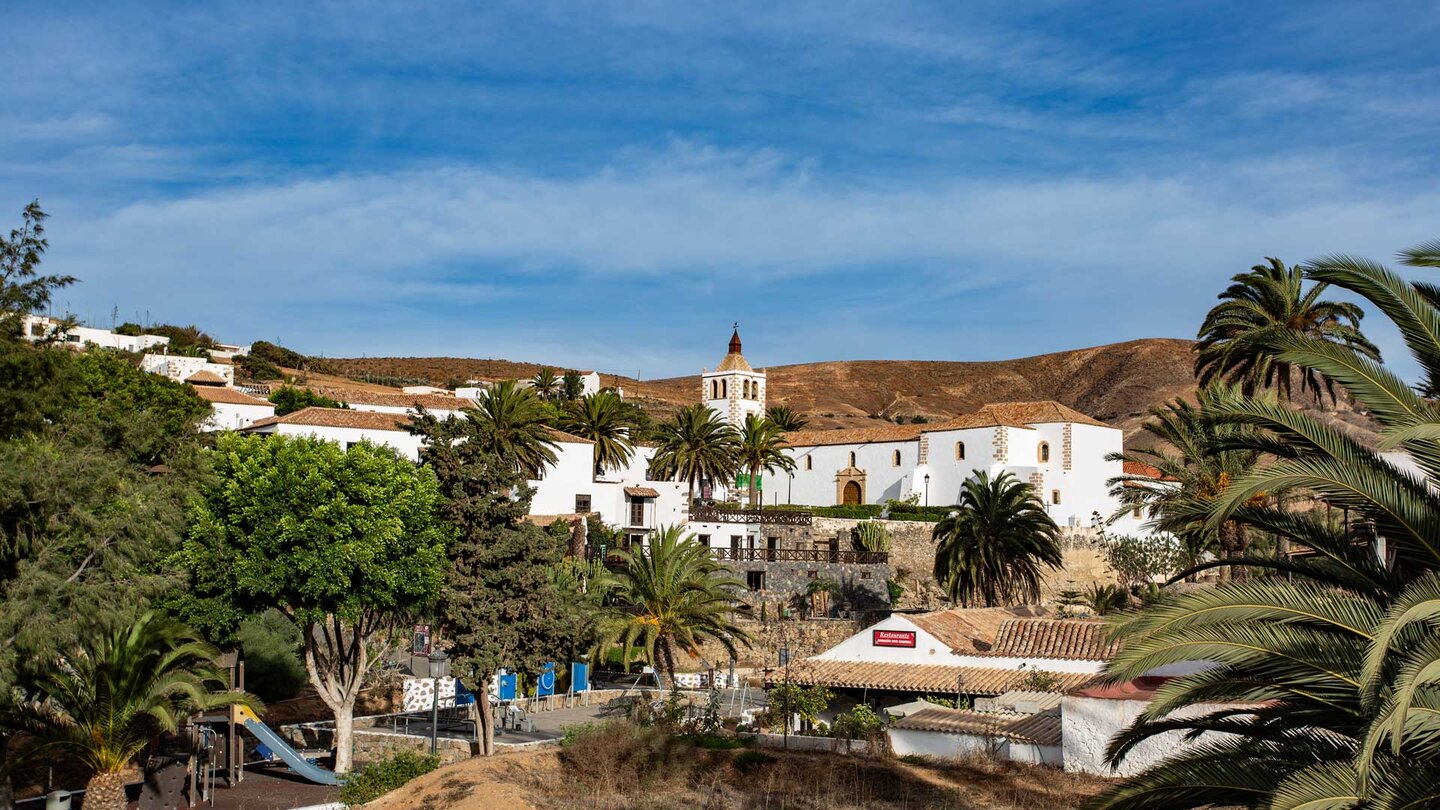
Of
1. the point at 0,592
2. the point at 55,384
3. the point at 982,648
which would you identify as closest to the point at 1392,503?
the point at 0,592

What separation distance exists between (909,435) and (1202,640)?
59.5 m

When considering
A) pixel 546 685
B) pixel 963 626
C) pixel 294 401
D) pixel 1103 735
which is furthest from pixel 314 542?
pixel 294 401

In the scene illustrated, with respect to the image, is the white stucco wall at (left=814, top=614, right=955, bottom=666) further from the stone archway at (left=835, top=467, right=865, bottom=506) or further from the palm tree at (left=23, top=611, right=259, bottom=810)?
the stone archway at (left=835, top=467, right=865, bottom=506)

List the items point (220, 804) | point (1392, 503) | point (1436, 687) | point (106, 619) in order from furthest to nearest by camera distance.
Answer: point (220, 804) < point (106, 619) < point (1392, 503) < point (1436, 687)

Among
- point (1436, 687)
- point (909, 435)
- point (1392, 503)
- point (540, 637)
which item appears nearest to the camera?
point (1436, 687)

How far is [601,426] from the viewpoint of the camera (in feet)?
196

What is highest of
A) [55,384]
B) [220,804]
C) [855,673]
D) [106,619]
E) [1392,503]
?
[55,384]

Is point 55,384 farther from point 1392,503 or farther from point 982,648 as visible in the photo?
point 1392,503

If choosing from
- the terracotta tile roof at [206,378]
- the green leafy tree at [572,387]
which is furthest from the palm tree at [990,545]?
the terracotta tile roof at [206,378]

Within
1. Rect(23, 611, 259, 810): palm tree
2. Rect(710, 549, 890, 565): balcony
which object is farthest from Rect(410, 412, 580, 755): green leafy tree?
Rect(710, 549, 890, 565): balcony

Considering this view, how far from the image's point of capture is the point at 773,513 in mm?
59969

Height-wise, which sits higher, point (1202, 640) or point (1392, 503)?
point (1392, 503)

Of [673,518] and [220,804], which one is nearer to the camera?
[220,804]

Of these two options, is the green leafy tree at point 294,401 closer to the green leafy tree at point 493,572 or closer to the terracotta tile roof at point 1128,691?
the green leafy tree at point 493,572
